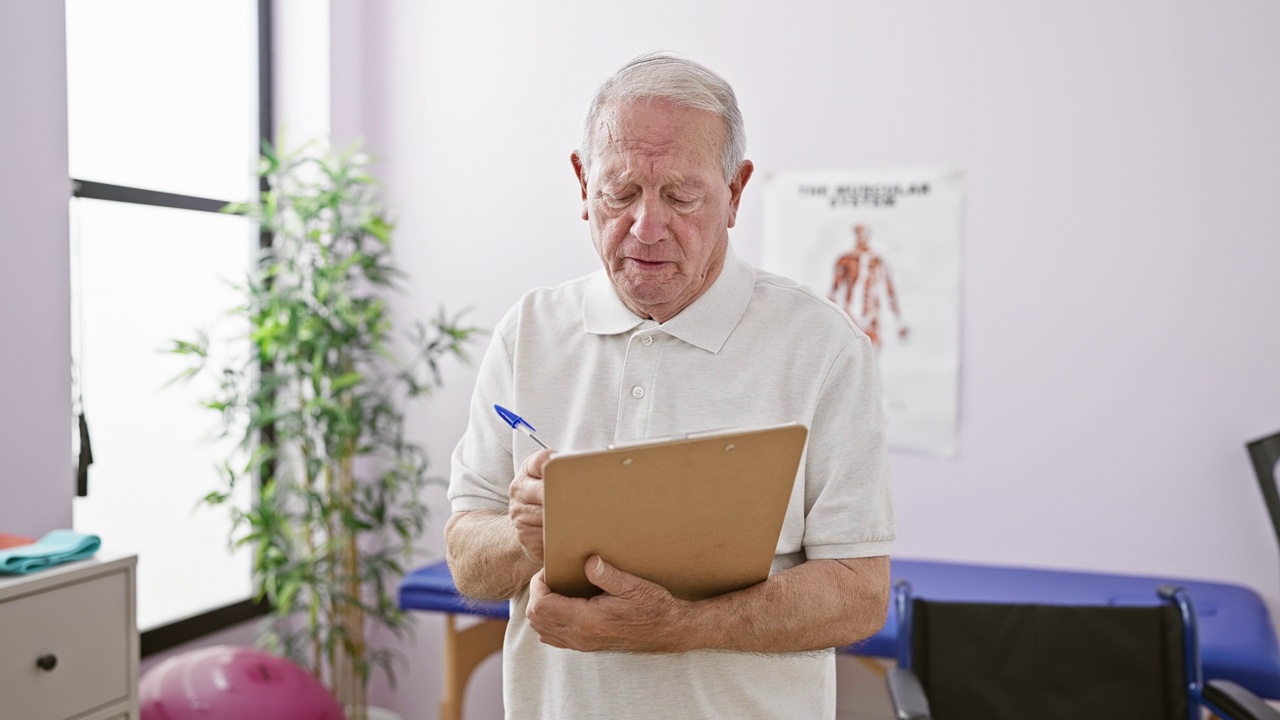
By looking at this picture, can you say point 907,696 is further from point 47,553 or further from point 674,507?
point 47,553

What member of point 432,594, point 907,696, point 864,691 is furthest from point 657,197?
point 864,691

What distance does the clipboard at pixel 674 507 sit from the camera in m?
0.89

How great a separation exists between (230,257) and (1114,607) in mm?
2706

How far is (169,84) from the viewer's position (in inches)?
118

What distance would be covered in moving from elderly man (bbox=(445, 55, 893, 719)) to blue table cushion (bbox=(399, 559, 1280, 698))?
902 millimetres

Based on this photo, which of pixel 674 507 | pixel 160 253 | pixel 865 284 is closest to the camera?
pixel 674 507

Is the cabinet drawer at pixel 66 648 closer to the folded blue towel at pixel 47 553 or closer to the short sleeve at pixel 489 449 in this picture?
the folded blue towel at pixel 47 553

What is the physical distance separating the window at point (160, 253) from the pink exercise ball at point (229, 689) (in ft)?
1.77

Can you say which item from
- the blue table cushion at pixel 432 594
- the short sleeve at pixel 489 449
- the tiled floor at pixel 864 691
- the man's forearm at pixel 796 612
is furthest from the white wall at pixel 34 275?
the tiled floor at pixel 864 691

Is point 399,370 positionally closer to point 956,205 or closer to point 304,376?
point 304,376

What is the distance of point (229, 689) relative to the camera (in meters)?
2.31

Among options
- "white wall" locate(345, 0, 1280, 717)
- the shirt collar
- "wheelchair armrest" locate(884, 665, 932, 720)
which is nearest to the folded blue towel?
the shirt collar

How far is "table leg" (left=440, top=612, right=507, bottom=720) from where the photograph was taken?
8.70ft

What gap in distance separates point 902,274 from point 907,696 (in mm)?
1343
